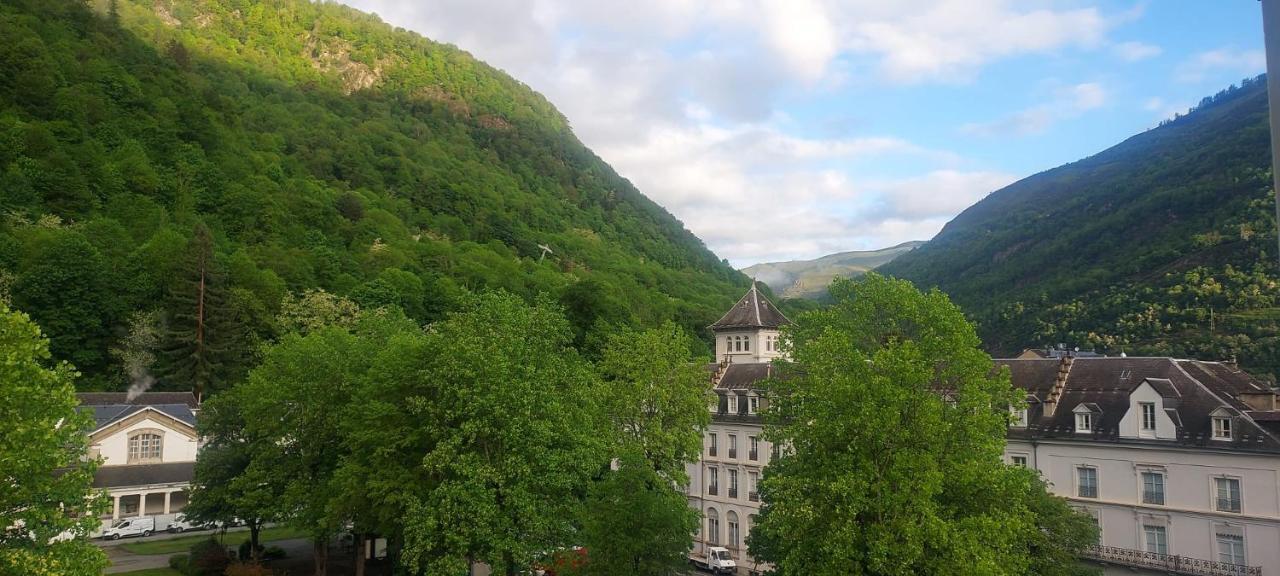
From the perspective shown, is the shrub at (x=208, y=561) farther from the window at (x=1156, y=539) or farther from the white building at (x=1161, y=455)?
the window at (x=1156, y=539)

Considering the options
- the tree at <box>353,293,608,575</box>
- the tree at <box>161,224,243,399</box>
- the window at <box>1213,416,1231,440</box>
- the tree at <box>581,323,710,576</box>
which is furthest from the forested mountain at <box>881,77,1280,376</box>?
the tree at <box>161,224,243,399</box>

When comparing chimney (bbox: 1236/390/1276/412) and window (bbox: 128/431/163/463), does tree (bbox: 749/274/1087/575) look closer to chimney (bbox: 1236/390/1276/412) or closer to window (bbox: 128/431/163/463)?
chimney (bbox: 1236/390/1276/412)

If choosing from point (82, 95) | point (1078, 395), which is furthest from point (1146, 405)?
point (82, 95)

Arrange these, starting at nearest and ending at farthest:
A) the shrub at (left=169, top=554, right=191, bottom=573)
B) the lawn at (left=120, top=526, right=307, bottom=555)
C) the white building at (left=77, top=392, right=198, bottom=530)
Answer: the shrub at (left=169, top=554, right=191, bottom=573) < the lawn at (left=120, top=526, right=307, bottom=555) < the white building at (left=77, top=392, right=198, bottom=530)

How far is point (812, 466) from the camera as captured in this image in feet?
82.4

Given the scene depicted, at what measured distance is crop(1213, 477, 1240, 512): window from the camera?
106 ft

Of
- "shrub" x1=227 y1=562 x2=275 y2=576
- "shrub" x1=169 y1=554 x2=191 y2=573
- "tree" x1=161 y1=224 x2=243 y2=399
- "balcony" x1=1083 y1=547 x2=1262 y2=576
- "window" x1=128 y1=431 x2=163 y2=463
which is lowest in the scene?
"shrub" x1=169 y1=554 x2=191 y2=573

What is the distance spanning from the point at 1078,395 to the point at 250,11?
19265 centimetres

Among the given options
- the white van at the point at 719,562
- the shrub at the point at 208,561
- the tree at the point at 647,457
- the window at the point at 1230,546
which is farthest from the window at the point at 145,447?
the window at the point at 1230,546

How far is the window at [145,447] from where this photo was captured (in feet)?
197

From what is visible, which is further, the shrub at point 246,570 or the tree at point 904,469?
the shrub at point 246,570

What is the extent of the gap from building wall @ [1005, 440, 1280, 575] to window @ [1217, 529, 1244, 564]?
5.7 inches

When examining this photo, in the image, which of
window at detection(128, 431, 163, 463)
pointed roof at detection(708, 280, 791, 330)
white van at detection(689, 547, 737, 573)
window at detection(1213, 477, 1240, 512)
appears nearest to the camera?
window at detection(1213, 477, 1240, 512)

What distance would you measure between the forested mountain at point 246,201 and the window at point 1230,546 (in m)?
33.1
